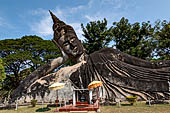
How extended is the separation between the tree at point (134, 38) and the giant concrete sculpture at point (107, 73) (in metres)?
8.52

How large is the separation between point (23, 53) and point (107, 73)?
1448cm

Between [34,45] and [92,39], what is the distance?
368 inches

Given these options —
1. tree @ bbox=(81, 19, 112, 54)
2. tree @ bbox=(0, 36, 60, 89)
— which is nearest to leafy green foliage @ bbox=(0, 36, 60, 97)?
tree @ bbox=(0, 36, 60, 89)

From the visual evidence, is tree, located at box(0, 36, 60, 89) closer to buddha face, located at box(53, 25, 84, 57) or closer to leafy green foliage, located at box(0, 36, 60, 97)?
leafy green foliage, located at box(0, 36, 60, 97)

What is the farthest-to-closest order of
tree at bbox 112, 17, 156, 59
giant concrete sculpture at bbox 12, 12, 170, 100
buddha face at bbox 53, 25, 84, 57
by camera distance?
tree at bbox 112, 17, 156, 59, buddha face at bbox 53, 25, 84, 57, giant concrete sculpture at bbox 12, 12, 170, 100

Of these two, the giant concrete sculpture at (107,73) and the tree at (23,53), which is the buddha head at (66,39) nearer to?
the giant concrete sculpture at (107,73)

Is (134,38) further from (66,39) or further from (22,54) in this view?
(22,54)

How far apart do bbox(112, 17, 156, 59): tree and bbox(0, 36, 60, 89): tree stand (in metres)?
10.8

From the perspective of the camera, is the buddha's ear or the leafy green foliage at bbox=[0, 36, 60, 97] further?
the leafy green foliage at bbox=[0, 36, 60, 97]

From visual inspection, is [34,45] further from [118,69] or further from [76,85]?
[118,69]

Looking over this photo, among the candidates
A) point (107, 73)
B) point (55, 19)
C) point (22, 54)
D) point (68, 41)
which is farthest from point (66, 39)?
point (22, 54)

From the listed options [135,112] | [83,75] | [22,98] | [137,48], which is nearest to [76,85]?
[83,75]

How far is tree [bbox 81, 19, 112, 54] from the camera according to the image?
915 inches

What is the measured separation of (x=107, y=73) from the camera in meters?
12.4
